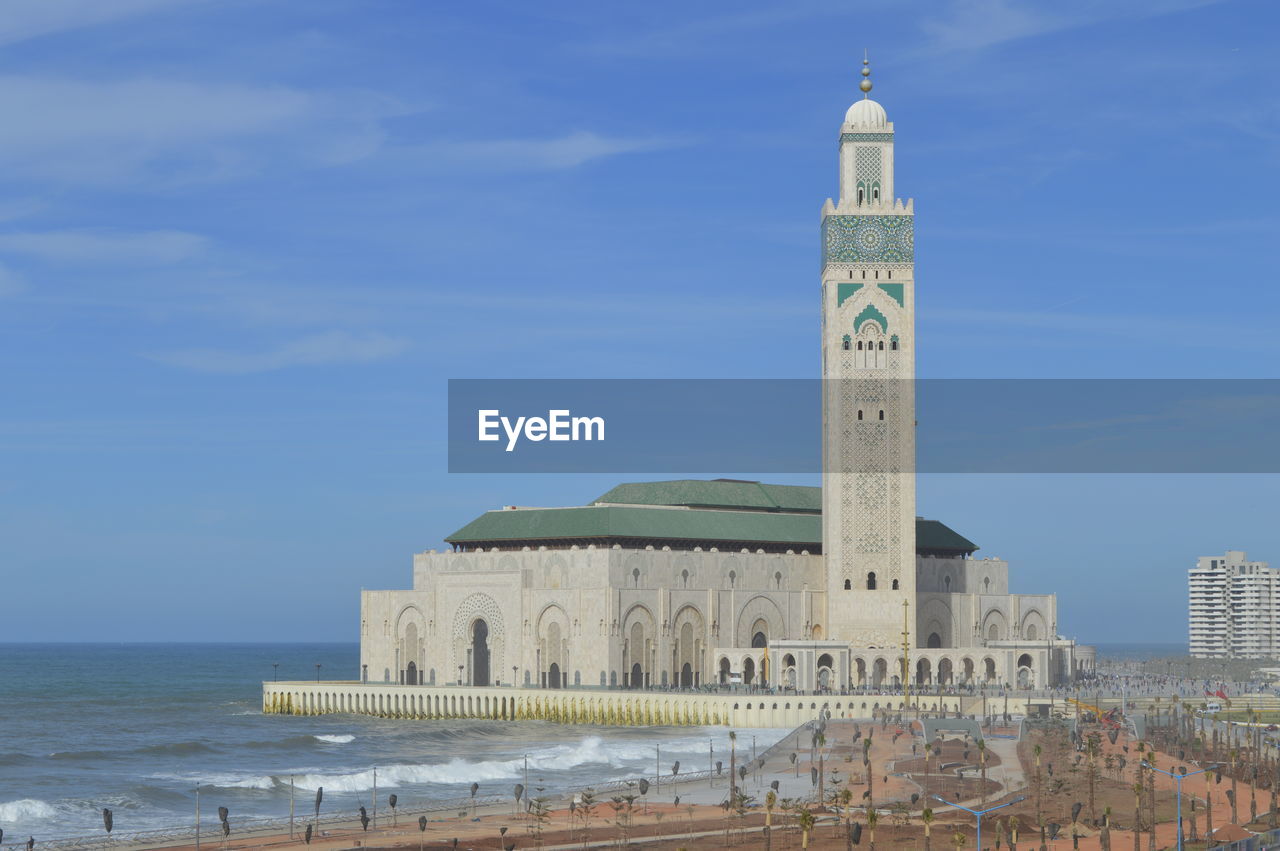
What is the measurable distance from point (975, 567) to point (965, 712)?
93.2 ft

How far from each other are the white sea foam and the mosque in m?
47.9

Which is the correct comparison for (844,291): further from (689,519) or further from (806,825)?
(806,825)

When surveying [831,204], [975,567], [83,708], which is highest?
[831,204]

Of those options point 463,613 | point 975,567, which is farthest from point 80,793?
point 975,567

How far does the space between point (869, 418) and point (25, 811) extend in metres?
64.7

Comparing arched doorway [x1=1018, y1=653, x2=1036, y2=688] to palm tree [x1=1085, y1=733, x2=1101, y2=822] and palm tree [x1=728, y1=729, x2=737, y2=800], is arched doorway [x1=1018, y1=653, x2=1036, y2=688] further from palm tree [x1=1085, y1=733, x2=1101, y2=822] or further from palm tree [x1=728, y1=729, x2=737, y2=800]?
palm tree [x1=1085, y1=733, x2=1101, y2=822]

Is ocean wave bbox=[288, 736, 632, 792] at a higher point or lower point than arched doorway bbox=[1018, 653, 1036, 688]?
lower

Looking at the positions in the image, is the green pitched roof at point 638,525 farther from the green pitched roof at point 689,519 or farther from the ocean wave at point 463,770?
the ocean wave at point 463,770

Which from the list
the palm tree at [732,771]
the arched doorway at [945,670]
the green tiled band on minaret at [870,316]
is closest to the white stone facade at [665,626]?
the arched doorway at [945,670]

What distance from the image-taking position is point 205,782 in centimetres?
9694

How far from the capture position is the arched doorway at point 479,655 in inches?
5423

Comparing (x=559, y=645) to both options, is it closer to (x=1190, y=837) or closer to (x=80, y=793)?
(x=80, y=793)

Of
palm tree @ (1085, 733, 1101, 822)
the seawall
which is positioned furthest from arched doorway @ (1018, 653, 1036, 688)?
palm tree @ (1085, 733, 1101, 822)

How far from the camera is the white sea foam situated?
8418 centimetres
